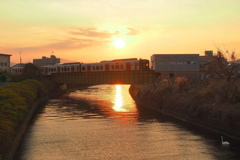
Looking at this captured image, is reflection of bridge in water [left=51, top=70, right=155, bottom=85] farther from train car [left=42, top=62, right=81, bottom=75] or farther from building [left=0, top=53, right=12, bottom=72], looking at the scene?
building [left=0, top=53, right=12, bottom=72]

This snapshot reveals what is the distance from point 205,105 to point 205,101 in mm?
1858

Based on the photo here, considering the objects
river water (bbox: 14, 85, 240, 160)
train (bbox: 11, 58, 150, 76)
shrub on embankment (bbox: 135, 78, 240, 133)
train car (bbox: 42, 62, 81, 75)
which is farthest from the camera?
train car (bbox: 42, 62, 81, 75)

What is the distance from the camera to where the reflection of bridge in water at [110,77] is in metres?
54.8

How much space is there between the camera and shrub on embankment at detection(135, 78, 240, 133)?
24891 millimetres

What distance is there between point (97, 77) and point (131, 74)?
430 inches

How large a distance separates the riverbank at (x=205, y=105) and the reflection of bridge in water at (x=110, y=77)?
31.5 ft

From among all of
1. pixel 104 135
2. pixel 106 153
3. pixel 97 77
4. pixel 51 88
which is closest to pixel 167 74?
pixel 97 77

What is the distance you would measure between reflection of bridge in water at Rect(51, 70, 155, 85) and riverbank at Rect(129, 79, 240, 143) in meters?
9.60

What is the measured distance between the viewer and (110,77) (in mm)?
60156

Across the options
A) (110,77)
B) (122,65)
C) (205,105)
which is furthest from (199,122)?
(122,65)

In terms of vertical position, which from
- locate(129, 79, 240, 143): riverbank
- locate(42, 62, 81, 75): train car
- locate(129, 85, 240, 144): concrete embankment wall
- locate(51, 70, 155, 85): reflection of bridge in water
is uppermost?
locate(42, 62, 81, 75): train car

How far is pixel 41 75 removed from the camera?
8625cm

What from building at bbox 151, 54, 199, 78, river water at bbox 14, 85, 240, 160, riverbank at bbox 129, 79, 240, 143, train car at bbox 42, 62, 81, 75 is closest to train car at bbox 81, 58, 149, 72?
train car at bbox 42, 62, 81, 75

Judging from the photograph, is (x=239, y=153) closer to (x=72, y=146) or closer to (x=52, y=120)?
(x=72, y=146)
